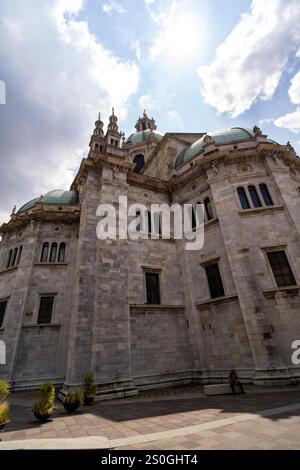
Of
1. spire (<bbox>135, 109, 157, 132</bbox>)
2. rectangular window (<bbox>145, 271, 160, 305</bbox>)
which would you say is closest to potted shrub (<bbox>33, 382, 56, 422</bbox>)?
rectangular window (<bbox>145, 271, 160, 305</bbox>)

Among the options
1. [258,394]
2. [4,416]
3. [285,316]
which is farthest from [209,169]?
[4,416]

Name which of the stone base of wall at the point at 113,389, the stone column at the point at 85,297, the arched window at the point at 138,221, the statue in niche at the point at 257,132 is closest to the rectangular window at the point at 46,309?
the stone column at the point at 85,297

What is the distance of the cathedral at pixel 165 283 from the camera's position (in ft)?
42.1

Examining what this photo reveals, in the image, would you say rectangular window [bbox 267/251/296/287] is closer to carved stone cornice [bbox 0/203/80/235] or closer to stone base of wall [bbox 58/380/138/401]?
stone base of wall [bbox 58/380/138/401]

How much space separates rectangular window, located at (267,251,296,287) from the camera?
1392cm

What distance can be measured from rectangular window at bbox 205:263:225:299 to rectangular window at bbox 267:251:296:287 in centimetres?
340

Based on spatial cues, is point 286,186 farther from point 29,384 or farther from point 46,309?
point 29,384

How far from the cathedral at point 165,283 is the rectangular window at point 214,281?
0.07m

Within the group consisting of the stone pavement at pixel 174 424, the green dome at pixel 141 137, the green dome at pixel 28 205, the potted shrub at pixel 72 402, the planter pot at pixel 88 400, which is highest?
the green dome at pixel 141 137

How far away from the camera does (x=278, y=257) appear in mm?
14641

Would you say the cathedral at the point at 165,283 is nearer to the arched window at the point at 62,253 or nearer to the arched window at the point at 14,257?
the arched window at the point at 62,253

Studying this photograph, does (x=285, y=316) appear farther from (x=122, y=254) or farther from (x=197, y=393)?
(x=122, y=254)

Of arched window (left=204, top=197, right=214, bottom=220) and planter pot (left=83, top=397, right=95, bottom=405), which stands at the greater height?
arched window (left=204, top=197, right=214, bottom=220)

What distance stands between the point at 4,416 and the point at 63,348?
1334 cm
